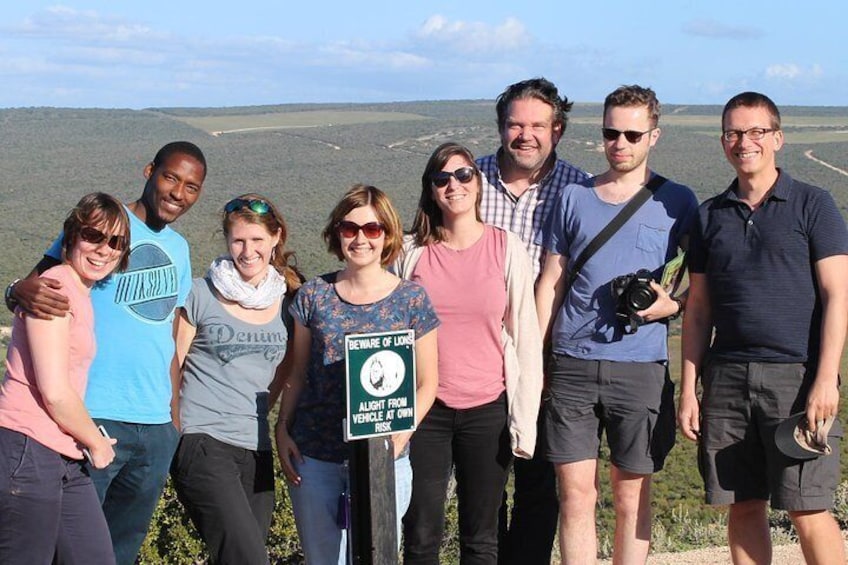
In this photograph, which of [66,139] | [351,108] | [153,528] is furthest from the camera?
[351,108]

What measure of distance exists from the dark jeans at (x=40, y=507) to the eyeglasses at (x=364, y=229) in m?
1.11

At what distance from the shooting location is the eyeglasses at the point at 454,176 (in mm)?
3887

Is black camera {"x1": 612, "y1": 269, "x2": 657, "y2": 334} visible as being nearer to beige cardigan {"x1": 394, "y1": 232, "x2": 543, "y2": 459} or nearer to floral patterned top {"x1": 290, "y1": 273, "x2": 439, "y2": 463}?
beige cardigan {"x1": 394, "y1": 232, "x2": 543, "y2": 459}

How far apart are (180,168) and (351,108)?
107080mm

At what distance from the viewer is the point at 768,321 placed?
3.76m

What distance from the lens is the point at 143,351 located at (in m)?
3.67

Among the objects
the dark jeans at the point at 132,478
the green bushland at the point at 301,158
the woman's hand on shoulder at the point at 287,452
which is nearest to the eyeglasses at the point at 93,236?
the dark jeans at the point at 132,478

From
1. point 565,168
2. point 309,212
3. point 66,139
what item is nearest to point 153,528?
point 565,168

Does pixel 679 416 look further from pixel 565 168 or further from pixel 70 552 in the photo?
pixel 70 552

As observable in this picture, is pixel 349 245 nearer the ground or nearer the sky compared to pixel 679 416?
nearer the sky

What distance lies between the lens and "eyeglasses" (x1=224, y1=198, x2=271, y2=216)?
393 centimetres

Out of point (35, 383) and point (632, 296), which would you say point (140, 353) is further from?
point (632, 296)

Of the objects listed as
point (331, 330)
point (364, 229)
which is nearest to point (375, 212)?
point (364, 229)

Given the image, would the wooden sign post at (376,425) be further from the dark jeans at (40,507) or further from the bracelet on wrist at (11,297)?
the bracelet on wrist at (11,297)
